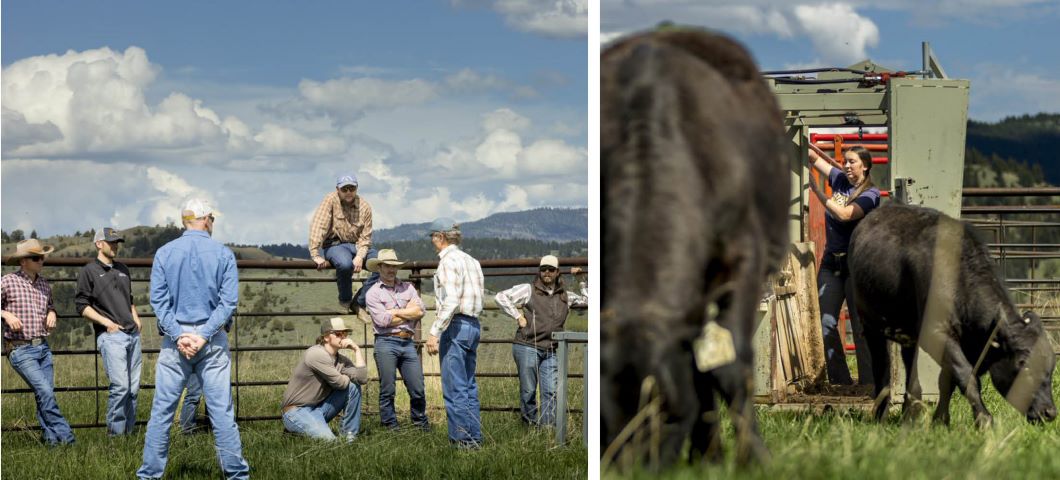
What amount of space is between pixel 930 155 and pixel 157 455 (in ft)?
10.7

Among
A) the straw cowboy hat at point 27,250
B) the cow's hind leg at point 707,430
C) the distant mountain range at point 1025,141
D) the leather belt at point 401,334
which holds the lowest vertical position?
the leather belt at point 401,334

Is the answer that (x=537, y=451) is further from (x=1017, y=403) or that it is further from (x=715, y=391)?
(x=715, y=391)

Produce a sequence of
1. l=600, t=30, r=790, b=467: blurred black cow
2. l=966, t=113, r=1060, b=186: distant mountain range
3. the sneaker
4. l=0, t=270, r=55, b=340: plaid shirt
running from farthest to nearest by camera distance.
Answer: l=966, t=113, r=1060, b=186: distant mountain range, l=0, t=270, r=55, b=340: plaid shirt, the sneaker, l=600, t=30, r=790, b=467: blurred black cow

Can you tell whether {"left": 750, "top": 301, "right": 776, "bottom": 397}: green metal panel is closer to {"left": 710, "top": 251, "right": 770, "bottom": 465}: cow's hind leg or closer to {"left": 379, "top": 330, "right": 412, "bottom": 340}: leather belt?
{"left": 710, "top": 251, "right": 770, "bottom": 465}: cow's hind leg

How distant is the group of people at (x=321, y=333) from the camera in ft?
15.2

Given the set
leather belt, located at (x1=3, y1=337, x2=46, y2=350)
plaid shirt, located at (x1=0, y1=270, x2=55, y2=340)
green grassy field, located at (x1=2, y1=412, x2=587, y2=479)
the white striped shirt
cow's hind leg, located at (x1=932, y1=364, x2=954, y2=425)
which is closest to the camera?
cow's hind leg, located at (x1=932, y1=364, x2=954, y2=425)

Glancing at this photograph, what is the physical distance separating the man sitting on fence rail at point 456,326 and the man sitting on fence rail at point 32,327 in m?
2.08

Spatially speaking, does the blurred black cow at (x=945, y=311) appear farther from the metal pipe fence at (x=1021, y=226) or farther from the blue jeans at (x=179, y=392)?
the blue jeans at (x=179, y=392)

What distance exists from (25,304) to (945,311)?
15.1 feet

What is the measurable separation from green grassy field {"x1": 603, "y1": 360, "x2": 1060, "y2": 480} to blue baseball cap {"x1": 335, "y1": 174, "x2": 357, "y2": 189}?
13.3ft

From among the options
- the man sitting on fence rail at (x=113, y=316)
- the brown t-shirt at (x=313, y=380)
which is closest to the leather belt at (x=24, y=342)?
the man sitting on fence rail at (x=113, y=316)

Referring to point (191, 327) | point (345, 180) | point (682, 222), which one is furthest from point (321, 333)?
point (682, 222)

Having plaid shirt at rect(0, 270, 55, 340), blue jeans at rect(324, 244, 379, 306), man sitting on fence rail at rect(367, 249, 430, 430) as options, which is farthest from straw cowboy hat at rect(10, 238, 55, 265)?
man sitting on fence rail at rect(367, 249, 430, 430)

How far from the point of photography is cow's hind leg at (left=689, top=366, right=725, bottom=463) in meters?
2.07
